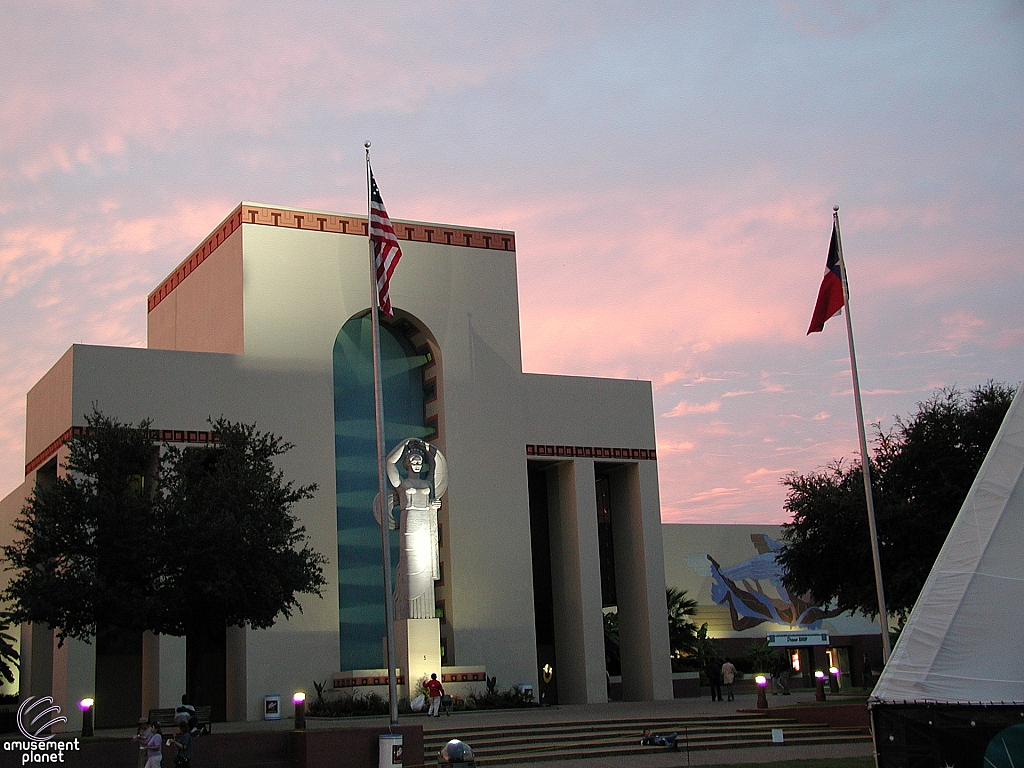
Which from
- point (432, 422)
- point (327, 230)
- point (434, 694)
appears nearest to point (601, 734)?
point (434, 694)

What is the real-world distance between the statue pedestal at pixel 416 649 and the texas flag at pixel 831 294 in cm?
1303

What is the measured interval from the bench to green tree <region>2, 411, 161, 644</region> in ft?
7.77

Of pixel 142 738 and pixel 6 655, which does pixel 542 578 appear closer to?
pixel 6 655

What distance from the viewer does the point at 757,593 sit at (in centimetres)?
5988

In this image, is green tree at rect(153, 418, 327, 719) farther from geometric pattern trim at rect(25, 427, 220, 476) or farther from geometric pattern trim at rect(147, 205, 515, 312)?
geometric pattern trim at rect(147, 205, 515, 312)

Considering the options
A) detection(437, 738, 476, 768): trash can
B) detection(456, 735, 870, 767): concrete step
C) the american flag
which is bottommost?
detection(456, 735, 870, 767): concrete step

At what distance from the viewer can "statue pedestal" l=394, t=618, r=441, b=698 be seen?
31.2m

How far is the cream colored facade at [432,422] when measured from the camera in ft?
110

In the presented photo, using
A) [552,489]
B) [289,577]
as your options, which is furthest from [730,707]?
[289,577]

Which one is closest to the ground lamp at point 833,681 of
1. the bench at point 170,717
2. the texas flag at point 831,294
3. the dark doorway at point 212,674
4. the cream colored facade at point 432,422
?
the cream colored facade at point 432,422

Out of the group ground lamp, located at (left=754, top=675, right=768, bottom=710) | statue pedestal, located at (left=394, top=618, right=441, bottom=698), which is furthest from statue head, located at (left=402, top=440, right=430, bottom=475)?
ground lamp, located at (left=754, top=675, right=768, bottom=710)

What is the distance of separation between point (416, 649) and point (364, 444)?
8.25 m

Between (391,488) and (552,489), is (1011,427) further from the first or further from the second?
(552,489)

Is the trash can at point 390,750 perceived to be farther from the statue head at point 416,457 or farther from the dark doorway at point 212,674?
the dark doorway at point 212,674
